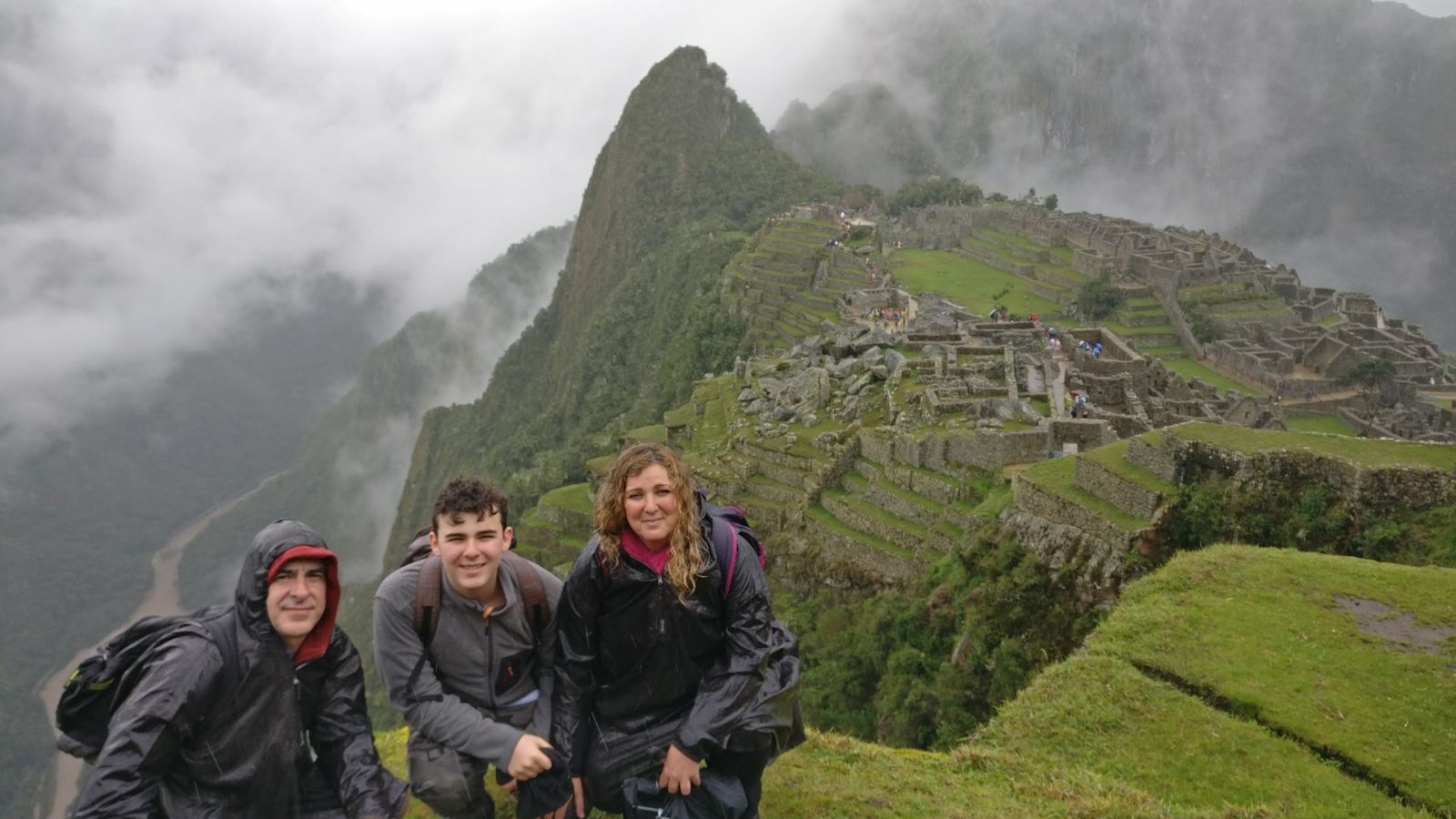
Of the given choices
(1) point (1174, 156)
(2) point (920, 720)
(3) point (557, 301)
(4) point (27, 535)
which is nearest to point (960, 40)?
(1) point (1174, 156)

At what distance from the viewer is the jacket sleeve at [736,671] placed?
4055mm

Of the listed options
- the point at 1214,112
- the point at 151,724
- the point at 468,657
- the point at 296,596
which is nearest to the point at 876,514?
the point at 468,657

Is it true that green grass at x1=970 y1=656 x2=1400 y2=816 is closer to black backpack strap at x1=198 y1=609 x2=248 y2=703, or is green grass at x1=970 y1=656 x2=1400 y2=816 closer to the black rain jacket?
the black rain jacket

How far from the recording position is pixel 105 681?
131 inches

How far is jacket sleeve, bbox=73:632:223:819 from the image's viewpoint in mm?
3178

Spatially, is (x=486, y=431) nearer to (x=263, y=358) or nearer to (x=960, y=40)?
(x=263, y=358)

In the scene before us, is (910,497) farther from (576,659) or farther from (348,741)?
(348,741)

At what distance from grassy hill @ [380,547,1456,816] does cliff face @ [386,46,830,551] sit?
3617 cm

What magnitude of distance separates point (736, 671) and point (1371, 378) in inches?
1427

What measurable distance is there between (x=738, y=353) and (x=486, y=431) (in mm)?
55173

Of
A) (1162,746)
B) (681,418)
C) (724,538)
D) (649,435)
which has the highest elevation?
(681,418)

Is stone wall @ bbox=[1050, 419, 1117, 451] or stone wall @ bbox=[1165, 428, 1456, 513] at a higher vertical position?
stone wall @ bbox=[1050, 419, 1117, 451]

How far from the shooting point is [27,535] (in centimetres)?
9106

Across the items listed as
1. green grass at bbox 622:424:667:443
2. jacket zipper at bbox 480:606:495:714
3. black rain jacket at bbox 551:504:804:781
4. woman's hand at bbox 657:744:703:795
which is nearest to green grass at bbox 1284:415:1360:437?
green grass at bbox 622:424:667:443
